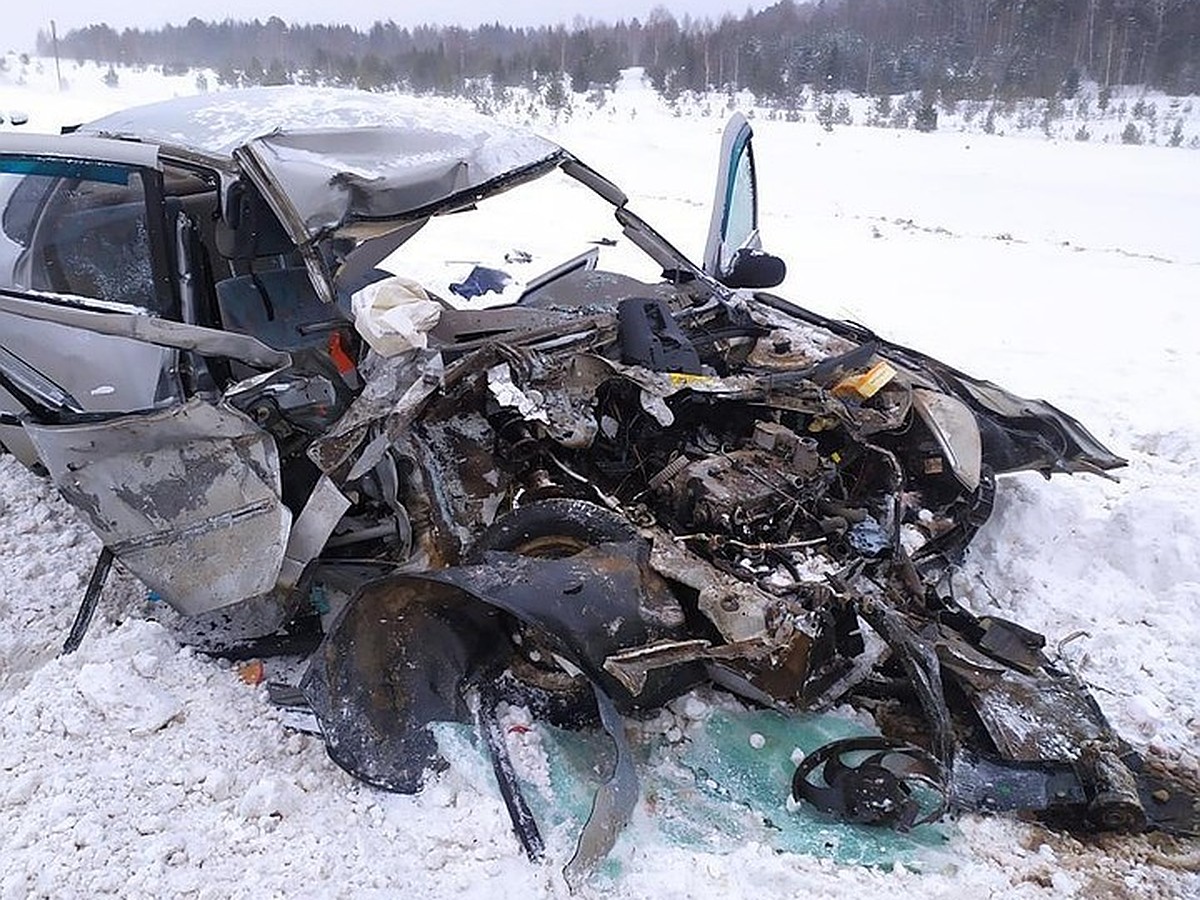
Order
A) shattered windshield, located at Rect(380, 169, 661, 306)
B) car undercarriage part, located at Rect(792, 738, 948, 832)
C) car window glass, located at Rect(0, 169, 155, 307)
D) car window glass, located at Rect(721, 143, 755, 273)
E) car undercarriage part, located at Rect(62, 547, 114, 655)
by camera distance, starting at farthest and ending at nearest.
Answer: car window glass, located at Rect(721, 143, 755, 273) < shattered windshield, located at Rect(380, 169, 661, 306) < car window glass, located at Rect(0, 169, 155, 307) < car undercarriage part, located at Rect(62, 547, 114, 655) < car undercarriage part, located at Rect(792, 738, 948, 832)

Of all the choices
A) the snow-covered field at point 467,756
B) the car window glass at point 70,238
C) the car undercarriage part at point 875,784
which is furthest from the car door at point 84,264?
the car undercarriage part at point 875,784

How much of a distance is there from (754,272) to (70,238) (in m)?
3.02

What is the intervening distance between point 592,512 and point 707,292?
1705 mm

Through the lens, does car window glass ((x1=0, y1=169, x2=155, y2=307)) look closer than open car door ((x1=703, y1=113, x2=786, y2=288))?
Yes

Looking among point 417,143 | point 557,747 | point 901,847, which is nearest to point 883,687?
point 901,847

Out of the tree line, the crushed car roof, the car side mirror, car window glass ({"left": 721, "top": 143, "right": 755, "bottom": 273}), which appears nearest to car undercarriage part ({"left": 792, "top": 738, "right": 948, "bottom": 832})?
the crushed car roof

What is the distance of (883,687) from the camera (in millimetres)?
2881

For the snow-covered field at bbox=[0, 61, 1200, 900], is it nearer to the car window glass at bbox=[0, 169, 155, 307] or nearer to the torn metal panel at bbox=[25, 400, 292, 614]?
the torn metal panel at bbox=[25, 400, 292, 614]

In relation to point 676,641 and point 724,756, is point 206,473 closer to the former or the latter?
point 676,641

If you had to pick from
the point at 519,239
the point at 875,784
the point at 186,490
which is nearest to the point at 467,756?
the point at 875,784

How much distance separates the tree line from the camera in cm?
3150

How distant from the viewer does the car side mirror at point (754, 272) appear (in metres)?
4.51

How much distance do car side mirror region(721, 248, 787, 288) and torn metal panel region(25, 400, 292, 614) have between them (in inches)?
99.7

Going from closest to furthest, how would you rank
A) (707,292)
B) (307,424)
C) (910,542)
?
(307,424) < (910,542) < (707,292)
